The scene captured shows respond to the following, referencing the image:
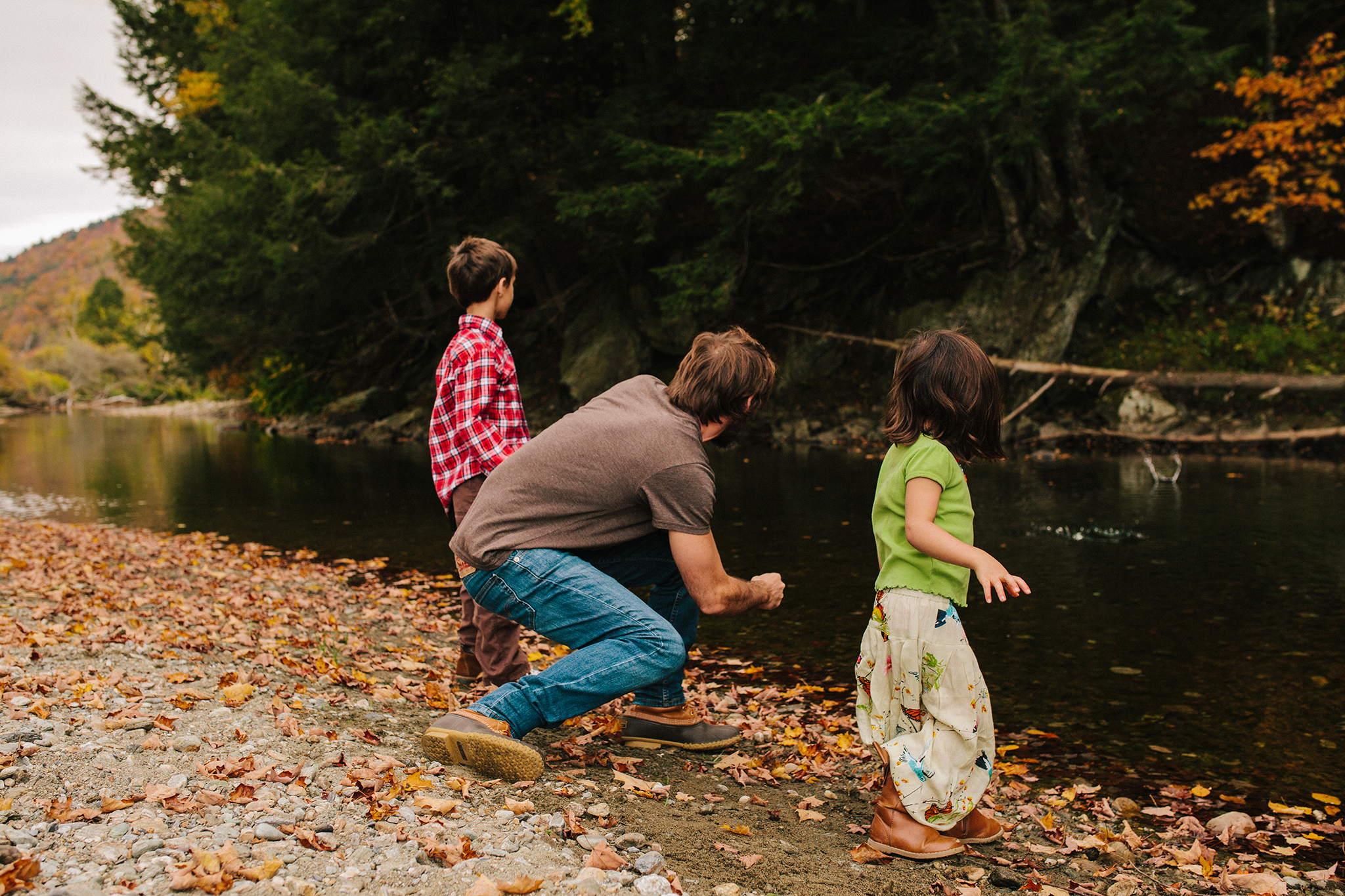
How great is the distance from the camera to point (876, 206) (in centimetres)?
1989

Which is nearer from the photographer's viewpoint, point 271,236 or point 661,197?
point 661,197

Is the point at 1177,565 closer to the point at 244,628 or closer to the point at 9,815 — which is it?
the point at 244,628

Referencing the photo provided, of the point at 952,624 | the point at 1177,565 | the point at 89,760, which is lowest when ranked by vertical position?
the point at 1177,565

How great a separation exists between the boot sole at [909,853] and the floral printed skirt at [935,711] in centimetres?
8

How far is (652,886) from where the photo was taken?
2490mm

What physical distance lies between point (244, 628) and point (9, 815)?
9.86 ft

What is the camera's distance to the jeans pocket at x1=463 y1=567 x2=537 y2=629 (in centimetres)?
335

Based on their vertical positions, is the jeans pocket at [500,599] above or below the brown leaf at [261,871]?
above

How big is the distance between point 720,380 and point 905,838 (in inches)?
63.5

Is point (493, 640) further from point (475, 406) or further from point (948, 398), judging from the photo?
point (948, 398)

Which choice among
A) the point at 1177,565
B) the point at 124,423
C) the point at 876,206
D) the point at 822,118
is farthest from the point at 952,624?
the point at 124,423

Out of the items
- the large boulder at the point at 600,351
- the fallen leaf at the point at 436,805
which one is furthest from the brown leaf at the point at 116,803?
the large boulder at the point at 600,351

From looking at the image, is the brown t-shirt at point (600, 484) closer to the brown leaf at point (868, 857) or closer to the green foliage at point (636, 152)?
the brown leaf at point (868, 857)

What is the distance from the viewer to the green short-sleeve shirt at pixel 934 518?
114 inches
